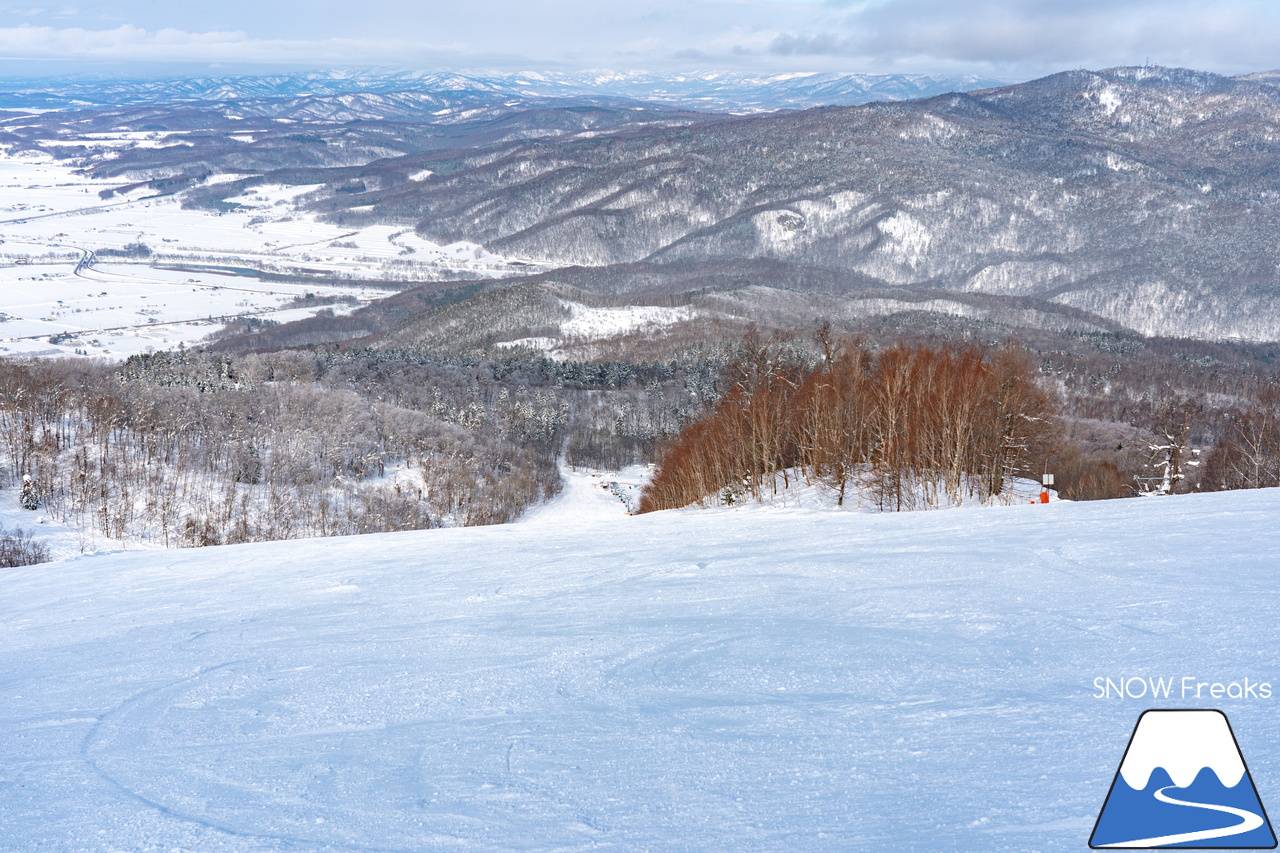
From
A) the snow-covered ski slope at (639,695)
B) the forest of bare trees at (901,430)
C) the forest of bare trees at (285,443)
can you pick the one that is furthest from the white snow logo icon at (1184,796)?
the forest of bare trees at (285,443)

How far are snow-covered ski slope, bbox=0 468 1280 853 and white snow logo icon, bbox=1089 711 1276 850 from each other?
0.12m

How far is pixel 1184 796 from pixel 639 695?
8.44 feet

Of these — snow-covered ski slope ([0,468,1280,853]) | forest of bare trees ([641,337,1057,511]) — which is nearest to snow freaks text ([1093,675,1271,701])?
snow-covered ski slope ([0,468,1280,853])

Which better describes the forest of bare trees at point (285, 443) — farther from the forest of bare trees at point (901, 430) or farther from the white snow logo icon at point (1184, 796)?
the white snow logo icon at point (1184, 796)

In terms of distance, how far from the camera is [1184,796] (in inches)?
112

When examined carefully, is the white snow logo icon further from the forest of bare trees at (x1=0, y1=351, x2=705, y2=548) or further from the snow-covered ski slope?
the forest of bare trees at (x1=0, y1=351, x2=705, y2=548)

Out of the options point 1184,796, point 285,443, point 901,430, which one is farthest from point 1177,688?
point 285,443

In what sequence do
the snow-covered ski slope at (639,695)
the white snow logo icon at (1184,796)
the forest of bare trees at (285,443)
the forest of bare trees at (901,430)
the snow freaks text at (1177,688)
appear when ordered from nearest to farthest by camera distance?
the white snow logo icon at (1184,796)
the snow-covered ski slope at (639,695)
the snow freaks text at (1177,688)
the forest of bare trees at (901,430)
the forest of bare trees at (285,443)

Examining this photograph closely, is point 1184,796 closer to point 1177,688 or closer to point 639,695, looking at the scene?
point 1177,688

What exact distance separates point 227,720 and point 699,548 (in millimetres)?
5335

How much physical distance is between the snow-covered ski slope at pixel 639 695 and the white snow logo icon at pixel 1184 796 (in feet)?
0.41

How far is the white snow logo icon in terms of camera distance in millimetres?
2748

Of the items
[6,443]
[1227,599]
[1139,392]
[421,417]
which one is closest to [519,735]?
[1227,599]

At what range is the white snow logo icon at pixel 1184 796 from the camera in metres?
2.75
